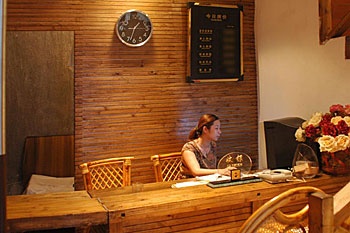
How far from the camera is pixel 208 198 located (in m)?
2.37

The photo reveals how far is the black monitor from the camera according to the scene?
10.5 ft

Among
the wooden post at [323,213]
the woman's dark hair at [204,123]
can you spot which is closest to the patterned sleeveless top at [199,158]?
the woman's dark hair at [204,123]

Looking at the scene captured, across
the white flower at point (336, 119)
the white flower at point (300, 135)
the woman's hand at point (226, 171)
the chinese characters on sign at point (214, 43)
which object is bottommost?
the woman's hand at point (226, 171)

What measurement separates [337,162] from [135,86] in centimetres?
190

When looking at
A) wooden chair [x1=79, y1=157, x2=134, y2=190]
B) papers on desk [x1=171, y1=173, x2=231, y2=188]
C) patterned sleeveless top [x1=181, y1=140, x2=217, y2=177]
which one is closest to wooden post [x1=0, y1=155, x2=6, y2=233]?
papers on desk [x1=171, y1=173, x2=231, y2=188]

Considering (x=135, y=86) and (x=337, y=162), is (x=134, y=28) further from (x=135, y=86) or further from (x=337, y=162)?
(x=337, y=162)

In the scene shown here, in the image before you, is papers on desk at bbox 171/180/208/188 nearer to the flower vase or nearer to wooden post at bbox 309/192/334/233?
the flower vase

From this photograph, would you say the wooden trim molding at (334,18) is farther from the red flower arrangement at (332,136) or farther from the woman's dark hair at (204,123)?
the woman's dark hair at (204,123)

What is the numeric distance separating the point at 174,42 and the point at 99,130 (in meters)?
1.11

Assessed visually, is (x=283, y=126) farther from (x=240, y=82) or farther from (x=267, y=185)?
(x=240, y=82)

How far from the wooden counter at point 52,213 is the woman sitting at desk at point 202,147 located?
3.78 ft

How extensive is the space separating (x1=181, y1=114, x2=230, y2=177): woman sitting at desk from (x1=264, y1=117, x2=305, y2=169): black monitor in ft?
1.51

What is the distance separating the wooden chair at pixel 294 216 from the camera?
1483 mm

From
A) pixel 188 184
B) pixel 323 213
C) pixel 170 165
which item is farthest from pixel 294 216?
pixel 170 165
